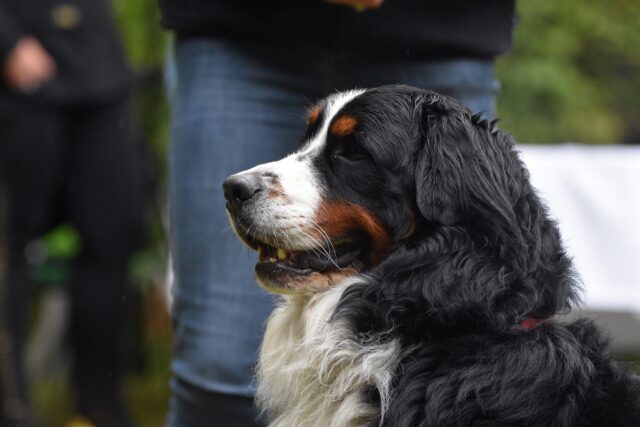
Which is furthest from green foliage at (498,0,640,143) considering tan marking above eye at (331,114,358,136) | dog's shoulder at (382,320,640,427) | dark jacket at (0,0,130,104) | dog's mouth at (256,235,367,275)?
dog's shoulder at (382,320,640,427)

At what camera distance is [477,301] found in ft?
8.55

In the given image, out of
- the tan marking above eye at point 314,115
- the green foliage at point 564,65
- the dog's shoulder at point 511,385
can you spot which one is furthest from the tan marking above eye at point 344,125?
the green foliage at point 564,65

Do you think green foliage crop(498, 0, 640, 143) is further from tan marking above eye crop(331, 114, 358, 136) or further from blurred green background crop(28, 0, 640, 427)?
tan marking above eye crop(331, 114, 358, 136)

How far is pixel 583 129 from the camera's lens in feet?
39.6

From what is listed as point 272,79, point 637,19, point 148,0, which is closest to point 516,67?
point 637,19

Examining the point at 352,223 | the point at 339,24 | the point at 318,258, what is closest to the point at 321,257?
the point at 318,258

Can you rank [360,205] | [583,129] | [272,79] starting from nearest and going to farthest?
[360,205], [272,79], [583,129]

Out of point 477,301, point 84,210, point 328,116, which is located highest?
point 328,116

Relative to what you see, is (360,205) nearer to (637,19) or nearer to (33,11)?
(33,11)

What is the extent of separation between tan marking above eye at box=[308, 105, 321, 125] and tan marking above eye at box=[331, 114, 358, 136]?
11cm

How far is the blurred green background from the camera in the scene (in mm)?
7562

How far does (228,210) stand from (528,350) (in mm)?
847

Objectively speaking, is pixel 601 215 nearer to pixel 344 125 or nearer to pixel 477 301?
pixel 344 125

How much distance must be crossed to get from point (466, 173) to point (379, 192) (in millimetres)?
225
